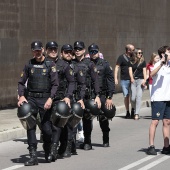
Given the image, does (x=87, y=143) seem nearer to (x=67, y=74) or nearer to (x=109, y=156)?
(x=109, y=156)

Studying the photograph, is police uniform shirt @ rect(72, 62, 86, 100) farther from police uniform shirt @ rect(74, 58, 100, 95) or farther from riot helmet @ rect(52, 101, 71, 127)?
riot helmet @ rect(52, 101, 71, 127)

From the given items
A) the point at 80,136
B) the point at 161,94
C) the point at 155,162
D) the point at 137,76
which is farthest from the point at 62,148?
the point at 137,76

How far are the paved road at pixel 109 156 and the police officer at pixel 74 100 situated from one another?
189mm

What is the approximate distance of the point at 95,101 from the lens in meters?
13.2

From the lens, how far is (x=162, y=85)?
12.6 m

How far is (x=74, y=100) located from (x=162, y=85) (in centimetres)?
150

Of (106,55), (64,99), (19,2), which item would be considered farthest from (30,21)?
(64,99)

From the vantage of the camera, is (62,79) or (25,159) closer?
(62,79)

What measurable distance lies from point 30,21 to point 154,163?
9.97 meters

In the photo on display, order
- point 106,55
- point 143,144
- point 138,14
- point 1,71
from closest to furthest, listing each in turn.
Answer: point 143,144
point 1,71
point 106,55
point 138,14

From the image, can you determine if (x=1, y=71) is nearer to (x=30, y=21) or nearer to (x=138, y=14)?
(x=30, y=21)

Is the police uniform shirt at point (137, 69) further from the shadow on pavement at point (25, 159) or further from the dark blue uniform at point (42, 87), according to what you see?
the dark blue uniform at point (42, 87)

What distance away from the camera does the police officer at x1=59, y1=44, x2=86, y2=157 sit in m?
12.6

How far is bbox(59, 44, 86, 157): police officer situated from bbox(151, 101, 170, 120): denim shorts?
1182 millimetres
